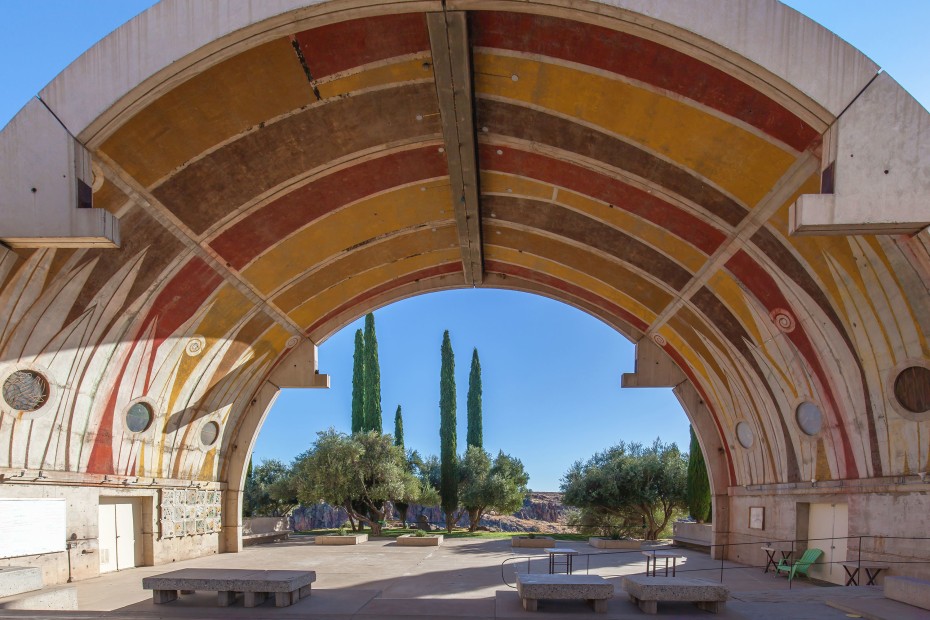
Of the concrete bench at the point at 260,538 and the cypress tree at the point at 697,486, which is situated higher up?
the cypress tree at the point at 697,486

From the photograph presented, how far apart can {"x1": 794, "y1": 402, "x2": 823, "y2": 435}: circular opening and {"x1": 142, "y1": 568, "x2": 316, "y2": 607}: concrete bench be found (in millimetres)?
11006

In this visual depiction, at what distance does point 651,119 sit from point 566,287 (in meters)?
10.4

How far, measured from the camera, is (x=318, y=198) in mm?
14758

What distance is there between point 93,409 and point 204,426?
5199mm

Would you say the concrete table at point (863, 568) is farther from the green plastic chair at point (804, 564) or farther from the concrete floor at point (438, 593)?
the green plastic chair at point (804, 564)

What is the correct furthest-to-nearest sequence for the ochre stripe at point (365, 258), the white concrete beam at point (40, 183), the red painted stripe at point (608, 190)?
1. the ochre stripe at point (365, 258)
2. the red painted stripe at point (608, 190)
3. the white concrete beam at point (40, 183)

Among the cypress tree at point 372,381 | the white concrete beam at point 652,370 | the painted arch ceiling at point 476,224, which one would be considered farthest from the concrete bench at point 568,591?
the cypress tree at point 372,381

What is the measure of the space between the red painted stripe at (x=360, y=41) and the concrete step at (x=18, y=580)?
8888 mm

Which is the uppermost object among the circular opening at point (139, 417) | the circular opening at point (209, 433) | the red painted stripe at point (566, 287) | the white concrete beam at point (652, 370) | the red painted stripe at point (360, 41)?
the red painted stripe at point (360, 41)

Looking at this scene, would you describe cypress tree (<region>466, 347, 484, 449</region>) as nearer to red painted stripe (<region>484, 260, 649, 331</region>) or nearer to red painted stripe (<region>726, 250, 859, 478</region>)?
red painted stripe (<region>484, 260, 649, 331</region>)

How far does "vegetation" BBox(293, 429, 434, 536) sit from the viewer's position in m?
29.2

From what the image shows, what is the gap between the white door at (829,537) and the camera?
13.9m

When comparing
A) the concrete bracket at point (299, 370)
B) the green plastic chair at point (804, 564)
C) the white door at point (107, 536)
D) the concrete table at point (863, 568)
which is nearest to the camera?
the concrete table at point (863, 568)

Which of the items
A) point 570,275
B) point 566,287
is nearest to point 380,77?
point 570,275
